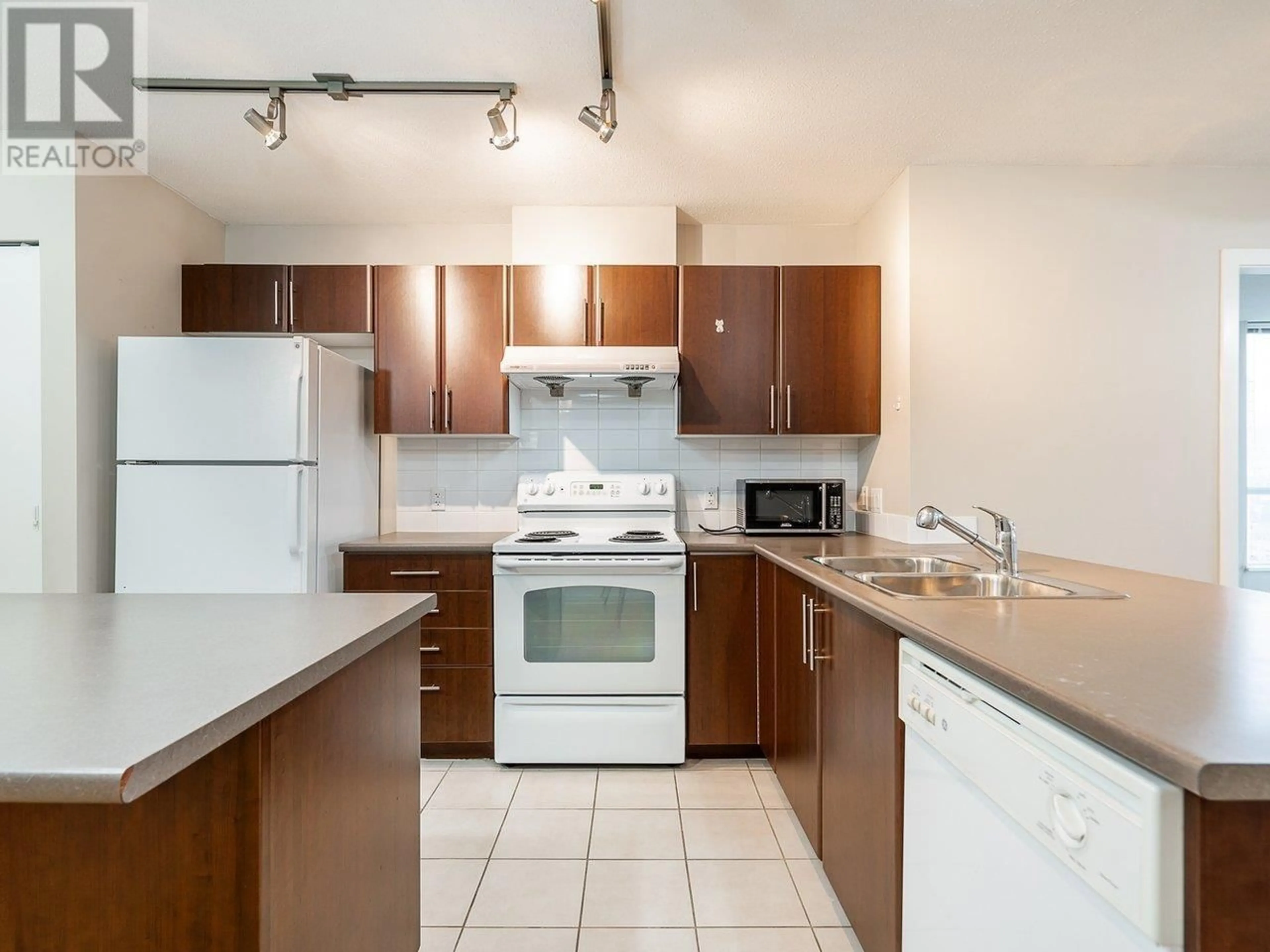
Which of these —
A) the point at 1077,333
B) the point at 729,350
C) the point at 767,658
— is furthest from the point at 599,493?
the point at 1077,333

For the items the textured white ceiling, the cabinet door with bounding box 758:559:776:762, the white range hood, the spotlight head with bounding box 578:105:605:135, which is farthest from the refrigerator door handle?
the cabinet door with bounding box 758:559:776:762

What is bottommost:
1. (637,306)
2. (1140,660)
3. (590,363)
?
(1140,660)

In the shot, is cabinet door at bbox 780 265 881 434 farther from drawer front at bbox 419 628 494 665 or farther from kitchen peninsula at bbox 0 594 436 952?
kitchen peninsula at bbox 0 594 436 952

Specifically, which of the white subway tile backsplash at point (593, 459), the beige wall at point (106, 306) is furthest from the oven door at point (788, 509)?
the beige wall at point (106, 306)

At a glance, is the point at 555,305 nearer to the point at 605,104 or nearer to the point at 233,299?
the point at 605,104

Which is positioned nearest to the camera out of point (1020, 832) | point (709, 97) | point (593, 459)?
point (1020, 832)

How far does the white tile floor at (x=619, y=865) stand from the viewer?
174cm

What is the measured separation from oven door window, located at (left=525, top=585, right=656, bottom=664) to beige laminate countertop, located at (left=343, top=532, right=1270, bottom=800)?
109 cm

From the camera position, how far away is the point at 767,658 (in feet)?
8.90

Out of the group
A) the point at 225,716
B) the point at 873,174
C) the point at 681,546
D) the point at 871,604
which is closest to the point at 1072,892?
the point at 871,604

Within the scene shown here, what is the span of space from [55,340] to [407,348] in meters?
1.27

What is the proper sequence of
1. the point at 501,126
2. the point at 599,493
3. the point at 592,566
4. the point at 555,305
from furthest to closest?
the point at 599,493, the point at 555,305, the point at 592,566, the point at 501,126

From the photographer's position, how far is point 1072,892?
81cm

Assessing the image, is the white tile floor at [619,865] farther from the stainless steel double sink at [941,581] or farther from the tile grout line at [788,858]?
the stainless steel double sink at [941,581]
